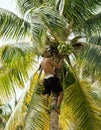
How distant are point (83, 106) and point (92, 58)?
1076mm

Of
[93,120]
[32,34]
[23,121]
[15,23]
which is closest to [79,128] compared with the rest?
[93,120]

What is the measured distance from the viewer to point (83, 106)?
9.93 meters

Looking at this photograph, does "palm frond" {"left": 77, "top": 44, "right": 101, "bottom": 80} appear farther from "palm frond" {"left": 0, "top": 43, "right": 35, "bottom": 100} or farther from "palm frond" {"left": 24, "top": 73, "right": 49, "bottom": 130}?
"palm frond" {"left": 0, "top": 43, "right": 35, "bottom": 100}

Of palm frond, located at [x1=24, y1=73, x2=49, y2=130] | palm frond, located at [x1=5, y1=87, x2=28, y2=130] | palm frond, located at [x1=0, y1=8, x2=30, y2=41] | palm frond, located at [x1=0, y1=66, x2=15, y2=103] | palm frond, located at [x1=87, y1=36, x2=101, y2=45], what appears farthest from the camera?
palm frond, located at [x1=0, y1=66, x2=15, y2=103]

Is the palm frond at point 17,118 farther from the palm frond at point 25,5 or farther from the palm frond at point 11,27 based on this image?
the palm frond at point 25,5

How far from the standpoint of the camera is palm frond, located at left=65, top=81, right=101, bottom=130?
31.8 feet

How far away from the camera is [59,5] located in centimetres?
1113

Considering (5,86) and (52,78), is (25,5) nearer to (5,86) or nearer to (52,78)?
(5,86)

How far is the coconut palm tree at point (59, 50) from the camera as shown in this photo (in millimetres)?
9742

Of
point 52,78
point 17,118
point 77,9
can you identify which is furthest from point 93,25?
point 17,118

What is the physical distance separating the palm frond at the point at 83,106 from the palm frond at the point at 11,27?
6.25 ft

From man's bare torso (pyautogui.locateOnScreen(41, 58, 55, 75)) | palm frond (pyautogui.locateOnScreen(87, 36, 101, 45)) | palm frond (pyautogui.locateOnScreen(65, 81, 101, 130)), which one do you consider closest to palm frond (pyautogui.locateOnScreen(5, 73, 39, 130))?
man's bare torso (pyautogui.locateOnScreen(41, 58, 55, 75))

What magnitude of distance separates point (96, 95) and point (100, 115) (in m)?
0.69

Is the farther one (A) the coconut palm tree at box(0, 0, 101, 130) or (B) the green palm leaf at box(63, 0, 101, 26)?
(B) the green palm leaf at box(63, 0, 101, 26)
